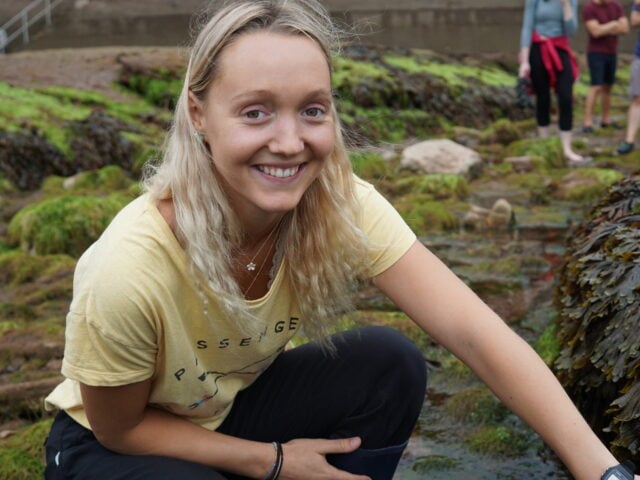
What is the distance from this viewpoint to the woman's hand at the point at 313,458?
8.38 ft

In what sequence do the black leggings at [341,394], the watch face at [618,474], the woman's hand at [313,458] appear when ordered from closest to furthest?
the watch face at [618,474] < the woman's hand at [313,458] < the black leggings at [341,394]

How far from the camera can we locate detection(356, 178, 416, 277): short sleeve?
2443 millimetres

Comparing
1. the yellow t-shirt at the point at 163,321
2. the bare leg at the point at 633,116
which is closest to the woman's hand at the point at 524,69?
the bare leg at the point at 633,116

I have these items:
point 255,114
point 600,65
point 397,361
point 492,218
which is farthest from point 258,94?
point 600,65

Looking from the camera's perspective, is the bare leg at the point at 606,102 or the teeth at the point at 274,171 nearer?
the teeth at the point at 274,171

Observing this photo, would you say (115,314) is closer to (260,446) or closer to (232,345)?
(232,345)

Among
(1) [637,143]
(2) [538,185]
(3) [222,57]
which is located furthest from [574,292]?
(1) [637,143]

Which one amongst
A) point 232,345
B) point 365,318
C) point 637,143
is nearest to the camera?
point 232,345

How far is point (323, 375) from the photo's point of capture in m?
2.75

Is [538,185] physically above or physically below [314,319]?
below

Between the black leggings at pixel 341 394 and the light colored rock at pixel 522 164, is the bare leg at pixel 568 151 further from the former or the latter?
the black leggings at pixel 341 394

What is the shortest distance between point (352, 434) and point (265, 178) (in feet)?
3.02

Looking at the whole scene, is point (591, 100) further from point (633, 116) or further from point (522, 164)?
point (522, 164)

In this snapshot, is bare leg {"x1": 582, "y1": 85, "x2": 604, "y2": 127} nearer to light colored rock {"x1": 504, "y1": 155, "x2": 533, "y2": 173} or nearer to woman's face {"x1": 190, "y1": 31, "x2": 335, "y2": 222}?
light colored rock {"x1": 504, "y1": 155, "x2": 533, "y2": 173}
